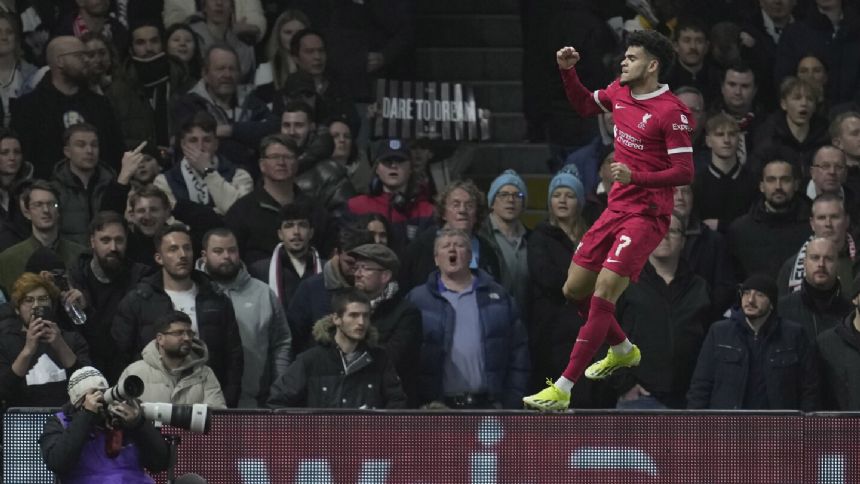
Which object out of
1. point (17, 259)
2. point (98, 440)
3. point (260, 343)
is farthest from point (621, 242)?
point (17, 259)

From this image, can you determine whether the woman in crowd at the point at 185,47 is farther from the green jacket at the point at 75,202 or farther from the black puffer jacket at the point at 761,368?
the black puffer jacket at the point at 761,368

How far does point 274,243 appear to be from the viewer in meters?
15.1

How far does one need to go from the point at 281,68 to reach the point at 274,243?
2.67 meters

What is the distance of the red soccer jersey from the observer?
36.4 ft

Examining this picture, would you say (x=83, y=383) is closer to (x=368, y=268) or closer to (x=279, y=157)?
(x=368, y=268)

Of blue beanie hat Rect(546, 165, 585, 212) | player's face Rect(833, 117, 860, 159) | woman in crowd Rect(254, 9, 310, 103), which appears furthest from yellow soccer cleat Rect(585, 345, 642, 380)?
woman in crowd Rect(254, 9, 310, 103)

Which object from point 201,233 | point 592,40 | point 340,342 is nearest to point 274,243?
point 201,233

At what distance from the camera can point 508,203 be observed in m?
15.1

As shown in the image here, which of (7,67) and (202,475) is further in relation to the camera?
(7,67)

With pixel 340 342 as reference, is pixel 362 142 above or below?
above

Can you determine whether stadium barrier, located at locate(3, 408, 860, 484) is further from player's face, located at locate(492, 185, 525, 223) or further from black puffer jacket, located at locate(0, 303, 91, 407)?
player's face, located at locate(492, 185, 525, 223)

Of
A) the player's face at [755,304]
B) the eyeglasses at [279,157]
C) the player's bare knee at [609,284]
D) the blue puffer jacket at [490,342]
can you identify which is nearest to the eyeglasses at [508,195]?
the blue puffer jacket at [490,342]

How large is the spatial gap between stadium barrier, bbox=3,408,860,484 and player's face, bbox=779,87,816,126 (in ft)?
15.0

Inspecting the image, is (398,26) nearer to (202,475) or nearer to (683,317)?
(683,317)
